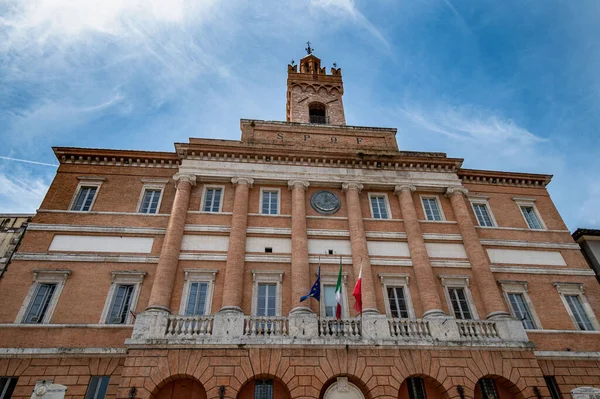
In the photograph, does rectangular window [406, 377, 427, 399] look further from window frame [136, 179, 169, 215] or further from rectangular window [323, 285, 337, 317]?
window frame [136, 179, 169, 215]

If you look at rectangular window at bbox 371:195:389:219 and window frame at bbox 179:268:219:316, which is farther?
rectangular window at bbox 371:195:389:219

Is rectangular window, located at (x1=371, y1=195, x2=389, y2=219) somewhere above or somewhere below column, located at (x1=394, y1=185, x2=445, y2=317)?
above

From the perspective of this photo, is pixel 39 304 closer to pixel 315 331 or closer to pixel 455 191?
pixel 315 331

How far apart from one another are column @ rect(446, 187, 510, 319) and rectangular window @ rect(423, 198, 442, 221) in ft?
2.68

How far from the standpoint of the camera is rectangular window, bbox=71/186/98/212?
59.2ft

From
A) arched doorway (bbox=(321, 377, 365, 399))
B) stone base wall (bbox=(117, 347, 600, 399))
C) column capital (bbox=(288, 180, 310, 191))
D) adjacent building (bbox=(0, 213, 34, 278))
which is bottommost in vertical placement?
arched doorway (bbox=(321, 377, 365, 399))

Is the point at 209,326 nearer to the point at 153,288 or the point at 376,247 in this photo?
the point at 153,288

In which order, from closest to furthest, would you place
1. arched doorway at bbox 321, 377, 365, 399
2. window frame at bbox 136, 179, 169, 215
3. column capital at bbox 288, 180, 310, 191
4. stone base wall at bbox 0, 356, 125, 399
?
1. stone base wall at bbox 0, 356, 125, 399
2. arched doorway at bbox 321, 377, 365, 399
3. window frame at bbox 136, 179, 169, 215
4. column capital at bbox 288, 180, 310, 191

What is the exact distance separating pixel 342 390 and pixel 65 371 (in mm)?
10357

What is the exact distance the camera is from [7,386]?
12.9 metres

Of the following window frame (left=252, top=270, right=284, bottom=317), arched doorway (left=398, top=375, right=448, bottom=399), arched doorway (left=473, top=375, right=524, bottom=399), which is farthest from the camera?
window frame (left=252, top=270, right=284, bottom=317)

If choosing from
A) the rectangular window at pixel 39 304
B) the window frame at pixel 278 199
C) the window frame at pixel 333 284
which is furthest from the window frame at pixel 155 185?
the window frame at pixel 333 284

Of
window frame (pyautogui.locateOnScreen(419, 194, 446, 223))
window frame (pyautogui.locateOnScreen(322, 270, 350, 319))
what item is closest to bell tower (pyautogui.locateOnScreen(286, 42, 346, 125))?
window frame (pyautogui.locateOnScreen(419, 194, 446, 223))

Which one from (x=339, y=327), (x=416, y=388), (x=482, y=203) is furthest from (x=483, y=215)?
(x=339, y=327)
